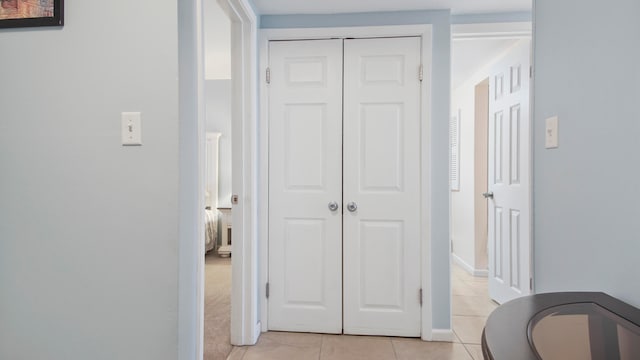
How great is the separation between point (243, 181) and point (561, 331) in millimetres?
1747

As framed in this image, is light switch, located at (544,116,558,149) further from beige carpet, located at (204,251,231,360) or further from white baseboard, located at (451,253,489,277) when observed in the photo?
white baseboard, located at (451,253,489,277)

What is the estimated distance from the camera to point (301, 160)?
2.27m

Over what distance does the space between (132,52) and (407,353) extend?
7.06 ft

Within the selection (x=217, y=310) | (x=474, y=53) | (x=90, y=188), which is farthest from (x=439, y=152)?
(x=217, y=310)

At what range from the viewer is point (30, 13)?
3.96 feet

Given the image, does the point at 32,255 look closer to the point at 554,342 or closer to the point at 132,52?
the point at 132,52

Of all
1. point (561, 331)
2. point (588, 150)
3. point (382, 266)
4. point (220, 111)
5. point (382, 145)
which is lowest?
point (382, 266)

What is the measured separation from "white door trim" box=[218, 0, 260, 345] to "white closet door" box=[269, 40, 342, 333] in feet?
0.72

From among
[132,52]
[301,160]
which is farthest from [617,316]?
[301,160]

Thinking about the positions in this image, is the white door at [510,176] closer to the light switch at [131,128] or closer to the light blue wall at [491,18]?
the light blue wall at [491,18]

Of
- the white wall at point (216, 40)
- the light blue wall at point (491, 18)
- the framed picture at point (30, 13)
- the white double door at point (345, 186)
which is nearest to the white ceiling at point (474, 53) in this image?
the light blue wall at point (491, 18)

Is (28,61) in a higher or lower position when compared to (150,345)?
higher

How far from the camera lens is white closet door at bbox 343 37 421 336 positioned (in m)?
2.20

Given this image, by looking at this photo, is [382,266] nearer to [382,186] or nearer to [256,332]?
[382,186]
